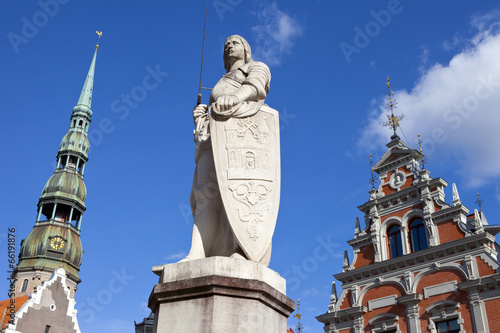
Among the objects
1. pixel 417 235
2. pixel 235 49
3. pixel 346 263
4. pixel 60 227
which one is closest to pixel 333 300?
pixel 346 263

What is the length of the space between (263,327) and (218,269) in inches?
25.3

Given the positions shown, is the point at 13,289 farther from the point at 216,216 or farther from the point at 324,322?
the point at 216,216

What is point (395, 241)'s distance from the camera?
22188mm

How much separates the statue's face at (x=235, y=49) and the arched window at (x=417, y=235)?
17561 mm

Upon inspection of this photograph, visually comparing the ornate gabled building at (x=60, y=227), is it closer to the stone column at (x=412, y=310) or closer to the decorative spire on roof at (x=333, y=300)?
the decorative spire on roof at (x=333, y=300)

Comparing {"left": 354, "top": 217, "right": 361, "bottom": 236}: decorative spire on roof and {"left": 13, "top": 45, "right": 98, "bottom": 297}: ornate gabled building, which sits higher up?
{"left": 13, "top": 45, "right": 98, "bottom": 297}: ornate gabled building

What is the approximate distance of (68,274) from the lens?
54.6 meters

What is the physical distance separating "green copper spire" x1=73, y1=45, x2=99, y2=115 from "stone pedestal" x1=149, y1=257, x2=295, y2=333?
66929 mm

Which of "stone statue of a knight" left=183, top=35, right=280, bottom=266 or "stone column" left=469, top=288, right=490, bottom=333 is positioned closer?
"stone statue of a knight" left=183, top=35, right=280, bottom=266

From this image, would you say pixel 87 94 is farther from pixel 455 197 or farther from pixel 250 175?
Result: pixel 250 175

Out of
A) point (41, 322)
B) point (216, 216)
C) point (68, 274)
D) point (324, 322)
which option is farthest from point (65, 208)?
point (216, 216)

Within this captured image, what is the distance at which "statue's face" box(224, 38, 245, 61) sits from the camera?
598 cm

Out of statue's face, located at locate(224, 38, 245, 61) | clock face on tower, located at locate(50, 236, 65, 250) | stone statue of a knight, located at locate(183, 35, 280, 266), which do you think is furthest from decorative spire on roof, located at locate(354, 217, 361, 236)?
clock face on tower, located at locate(50, 236, 65, 250)

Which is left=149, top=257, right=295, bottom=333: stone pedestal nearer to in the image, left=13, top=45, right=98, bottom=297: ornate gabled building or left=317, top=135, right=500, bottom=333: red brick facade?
left=317, top=135, right=500, bottom=333: red brick facade
